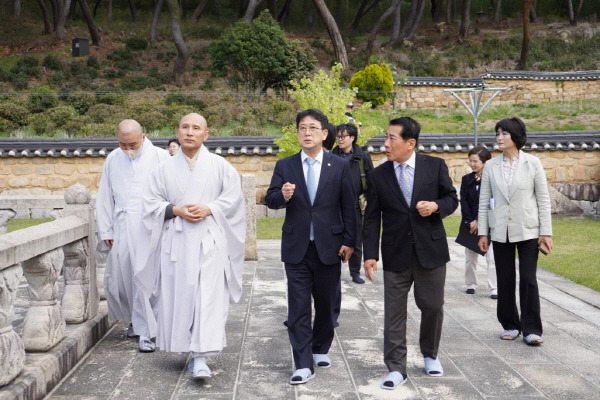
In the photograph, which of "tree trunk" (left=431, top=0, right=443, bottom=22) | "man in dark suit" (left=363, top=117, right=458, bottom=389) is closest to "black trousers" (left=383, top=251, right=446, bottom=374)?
"man in dark suit" (left=363, top=117, right=458, bottom=389)

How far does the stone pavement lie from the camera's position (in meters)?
4.57

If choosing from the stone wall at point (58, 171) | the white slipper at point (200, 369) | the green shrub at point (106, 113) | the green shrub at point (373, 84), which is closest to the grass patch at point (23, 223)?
the stone wall at point (58, 171)

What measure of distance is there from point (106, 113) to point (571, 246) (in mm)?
18193

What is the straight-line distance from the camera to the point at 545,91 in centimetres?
3284

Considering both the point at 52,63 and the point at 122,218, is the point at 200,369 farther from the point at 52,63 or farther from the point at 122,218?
the point at 52,63

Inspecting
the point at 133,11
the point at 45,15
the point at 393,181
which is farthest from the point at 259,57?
the point at 393,181

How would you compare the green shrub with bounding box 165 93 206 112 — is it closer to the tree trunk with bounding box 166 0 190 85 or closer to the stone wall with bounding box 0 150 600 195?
the tree trunk with bounding box 166 0 190 85

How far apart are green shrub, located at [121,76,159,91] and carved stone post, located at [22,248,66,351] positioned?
29.4 meters

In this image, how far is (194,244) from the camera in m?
4.97

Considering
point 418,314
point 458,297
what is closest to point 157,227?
point 418,314

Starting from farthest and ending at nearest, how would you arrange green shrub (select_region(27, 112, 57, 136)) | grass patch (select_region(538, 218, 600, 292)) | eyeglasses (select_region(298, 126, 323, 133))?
green shrub (select_region(27, 112, 57, 136))
grass patch (select_region(538, 218, 600, 292))
eyeglasses (select_region(298, 126, 323, 133))

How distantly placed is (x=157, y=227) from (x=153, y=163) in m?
1.06

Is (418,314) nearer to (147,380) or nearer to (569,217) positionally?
(147,380)

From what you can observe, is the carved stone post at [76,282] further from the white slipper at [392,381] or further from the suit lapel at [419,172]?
the suit lapel at [419,172]
